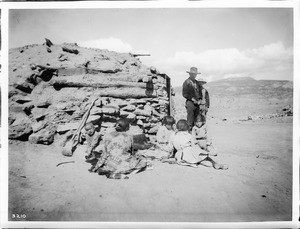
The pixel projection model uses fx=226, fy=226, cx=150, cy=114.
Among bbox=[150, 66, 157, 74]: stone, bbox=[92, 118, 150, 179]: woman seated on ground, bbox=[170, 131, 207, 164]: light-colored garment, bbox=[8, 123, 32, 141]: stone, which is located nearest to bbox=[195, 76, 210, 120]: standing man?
bbox=[150, 66, 157, 74]: stone

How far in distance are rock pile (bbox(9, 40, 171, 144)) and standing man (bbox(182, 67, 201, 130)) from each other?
64 cm

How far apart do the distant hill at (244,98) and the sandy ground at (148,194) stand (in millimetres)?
9392

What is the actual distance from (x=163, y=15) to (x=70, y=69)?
2539 millimetres

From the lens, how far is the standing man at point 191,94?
5.41m

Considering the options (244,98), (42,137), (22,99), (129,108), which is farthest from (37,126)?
(244,98)

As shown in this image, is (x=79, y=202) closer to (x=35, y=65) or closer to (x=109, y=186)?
(x=109, y=186)

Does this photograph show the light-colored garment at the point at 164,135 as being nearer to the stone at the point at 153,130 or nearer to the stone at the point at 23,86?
the stone at the point at 153,130

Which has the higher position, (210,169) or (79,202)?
(210,169)

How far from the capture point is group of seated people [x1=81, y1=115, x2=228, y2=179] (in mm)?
3721

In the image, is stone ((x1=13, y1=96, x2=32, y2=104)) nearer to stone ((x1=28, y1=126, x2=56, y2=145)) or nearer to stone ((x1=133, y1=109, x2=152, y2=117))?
stone ((x1=28, y1=126, x2=56, y2=145))

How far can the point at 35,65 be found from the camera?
5.39m

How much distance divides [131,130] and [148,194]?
185 cm

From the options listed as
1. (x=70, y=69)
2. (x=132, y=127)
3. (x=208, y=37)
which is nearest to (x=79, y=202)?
(x=132, y=127)

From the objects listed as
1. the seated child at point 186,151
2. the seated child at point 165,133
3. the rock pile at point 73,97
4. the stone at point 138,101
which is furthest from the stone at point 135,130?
the seated child at point 186,151
